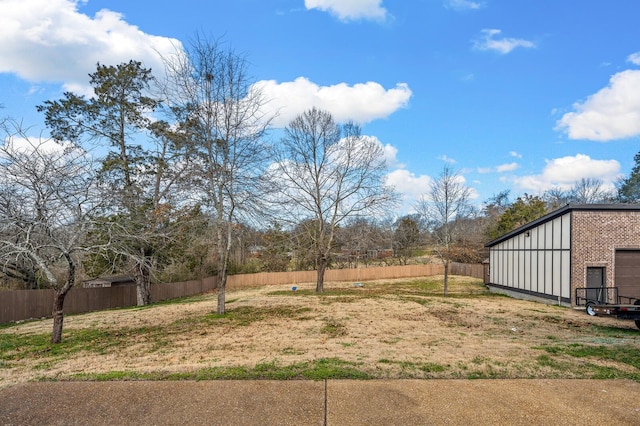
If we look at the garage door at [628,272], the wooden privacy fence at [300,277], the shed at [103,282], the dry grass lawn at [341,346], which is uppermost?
the garage door at [628,272]

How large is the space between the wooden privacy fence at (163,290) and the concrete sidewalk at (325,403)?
592 inches

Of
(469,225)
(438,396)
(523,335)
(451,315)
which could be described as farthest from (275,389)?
(469,225)

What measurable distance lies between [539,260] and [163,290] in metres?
22.8

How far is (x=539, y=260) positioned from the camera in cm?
1928

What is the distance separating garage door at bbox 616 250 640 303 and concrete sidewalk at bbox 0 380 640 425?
1494 cm

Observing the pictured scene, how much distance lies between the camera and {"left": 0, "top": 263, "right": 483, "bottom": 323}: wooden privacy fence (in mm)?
17031

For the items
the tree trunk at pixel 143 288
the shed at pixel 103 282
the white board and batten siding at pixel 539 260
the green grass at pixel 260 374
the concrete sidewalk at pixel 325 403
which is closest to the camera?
the concrete sidewalk at pixel 325 403

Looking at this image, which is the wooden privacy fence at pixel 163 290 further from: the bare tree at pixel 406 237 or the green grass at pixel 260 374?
the green grass at pixel 260 374

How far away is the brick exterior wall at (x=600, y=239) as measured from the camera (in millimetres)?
16609

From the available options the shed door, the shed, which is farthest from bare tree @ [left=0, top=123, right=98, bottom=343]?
the shed door

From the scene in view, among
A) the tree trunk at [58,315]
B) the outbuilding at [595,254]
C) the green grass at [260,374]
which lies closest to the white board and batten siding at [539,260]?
the outbuilding at [595,254]

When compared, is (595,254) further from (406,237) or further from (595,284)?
(406,237)

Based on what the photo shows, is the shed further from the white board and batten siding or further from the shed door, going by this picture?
the shed door

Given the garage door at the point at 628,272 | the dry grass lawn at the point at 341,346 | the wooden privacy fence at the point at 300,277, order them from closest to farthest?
the dry grass lawn at the point at 341,346, the garage door at the point at 628,272, the wooden privacy fence at the point at 300,277
